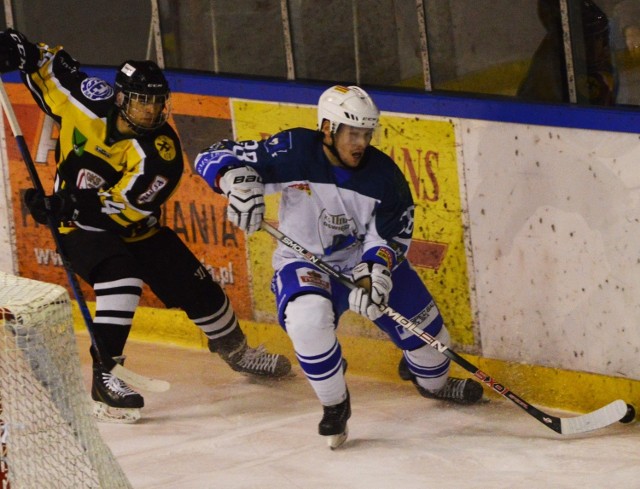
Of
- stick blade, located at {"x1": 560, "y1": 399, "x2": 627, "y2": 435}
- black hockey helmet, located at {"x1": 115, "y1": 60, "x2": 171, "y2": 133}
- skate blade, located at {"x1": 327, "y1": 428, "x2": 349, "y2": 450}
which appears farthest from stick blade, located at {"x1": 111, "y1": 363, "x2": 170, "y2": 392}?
stick blade, located at {"x1": 560, "y1": 399, "x2": 627, "y2": 435}

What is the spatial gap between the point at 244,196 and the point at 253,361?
957 millimetres

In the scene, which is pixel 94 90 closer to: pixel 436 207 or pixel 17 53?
pixel 17 53

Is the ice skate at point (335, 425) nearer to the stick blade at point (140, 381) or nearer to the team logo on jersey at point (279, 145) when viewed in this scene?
the stick blade at point (140, 381)

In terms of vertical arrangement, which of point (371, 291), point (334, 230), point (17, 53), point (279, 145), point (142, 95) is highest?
point (17, 53)

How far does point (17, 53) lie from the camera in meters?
4.54

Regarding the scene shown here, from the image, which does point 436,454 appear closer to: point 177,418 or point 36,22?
point 177,418

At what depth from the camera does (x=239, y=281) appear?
5.12 metres

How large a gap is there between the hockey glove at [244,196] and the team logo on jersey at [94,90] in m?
0.70

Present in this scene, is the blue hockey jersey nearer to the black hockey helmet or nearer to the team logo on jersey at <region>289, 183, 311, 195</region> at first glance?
the team logo on jersey at <region>289, 183, 311, 195</region>

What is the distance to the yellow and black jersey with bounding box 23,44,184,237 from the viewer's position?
14.3 feet

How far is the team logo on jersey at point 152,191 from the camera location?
4359 millimetres

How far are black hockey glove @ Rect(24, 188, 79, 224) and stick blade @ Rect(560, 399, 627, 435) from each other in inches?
64.9

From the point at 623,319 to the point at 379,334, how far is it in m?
0.96

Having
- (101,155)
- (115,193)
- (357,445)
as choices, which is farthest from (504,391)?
(101,155)
